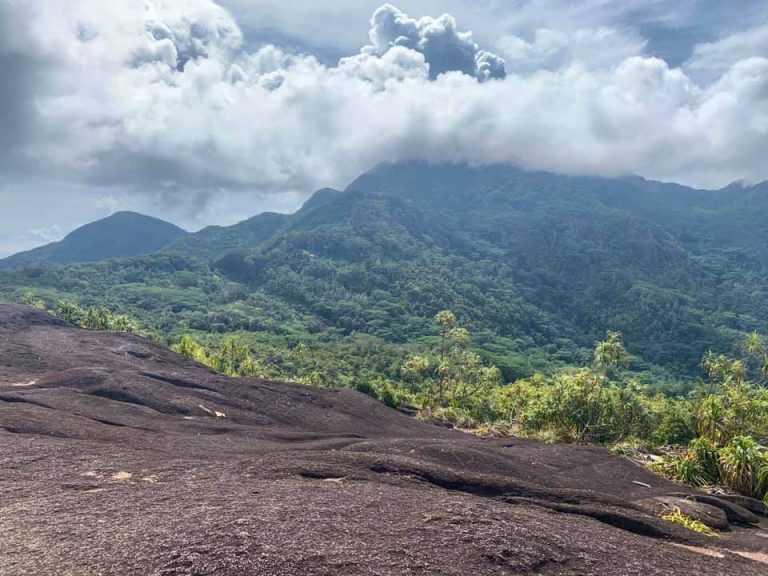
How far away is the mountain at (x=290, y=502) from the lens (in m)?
12.2

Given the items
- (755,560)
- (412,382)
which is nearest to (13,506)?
(755,560)

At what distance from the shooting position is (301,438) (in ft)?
97.7

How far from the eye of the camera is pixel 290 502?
601 inches

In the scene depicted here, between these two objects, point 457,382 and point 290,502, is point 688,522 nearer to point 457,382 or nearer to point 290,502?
point 290,502

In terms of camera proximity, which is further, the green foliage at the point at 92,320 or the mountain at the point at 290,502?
the green foliage at the point at 92,320

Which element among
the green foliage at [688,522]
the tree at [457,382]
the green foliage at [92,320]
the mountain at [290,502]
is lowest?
the tree at [457,382]

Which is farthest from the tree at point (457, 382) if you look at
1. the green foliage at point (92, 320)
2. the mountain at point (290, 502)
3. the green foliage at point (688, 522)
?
the green foliage at point (92, 320)

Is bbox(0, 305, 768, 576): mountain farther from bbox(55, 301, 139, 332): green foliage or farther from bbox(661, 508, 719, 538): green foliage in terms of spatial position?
bbox(55, 301, 139, 332): green foliage

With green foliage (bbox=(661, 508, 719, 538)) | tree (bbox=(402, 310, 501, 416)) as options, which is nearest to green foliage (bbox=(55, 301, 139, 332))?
tree (bbox=(402, 310, 501, 416))

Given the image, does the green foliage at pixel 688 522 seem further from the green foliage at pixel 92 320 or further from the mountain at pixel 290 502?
the green foliage at pixel 92 320

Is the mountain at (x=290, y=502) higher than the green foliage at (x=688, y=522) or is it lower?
higher

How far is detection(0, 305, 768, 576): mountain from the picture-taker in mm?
12156

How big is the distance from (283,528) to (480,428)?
39.8 m

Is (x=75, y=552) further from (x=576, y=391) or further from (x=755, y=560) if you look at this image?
(x=576, y=391)
